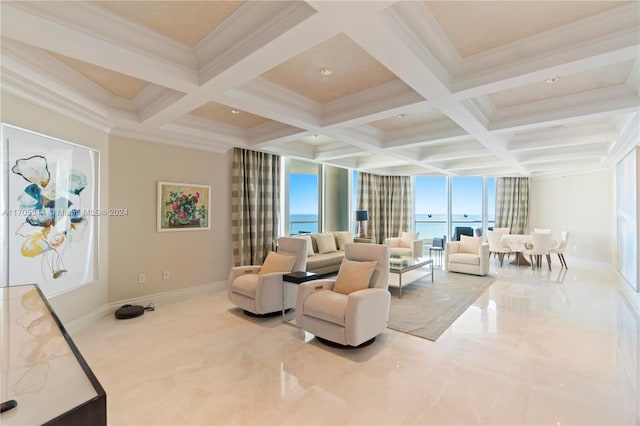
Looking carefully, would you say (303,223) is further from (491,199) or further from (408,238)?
(491,199)

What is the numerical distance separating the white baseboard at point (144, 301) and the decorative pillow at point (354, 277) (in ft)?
8.75

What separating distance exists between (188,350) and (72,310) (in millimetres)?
1626

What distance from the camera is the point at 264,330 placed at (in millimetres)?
3406

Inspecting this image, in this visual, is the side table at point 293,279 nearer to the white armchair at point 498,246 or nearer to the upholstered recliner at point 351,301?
the upholstered recliner at point 351,301

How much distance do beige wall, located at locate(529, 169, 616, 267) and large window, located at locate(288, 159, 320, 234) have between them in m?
7.01

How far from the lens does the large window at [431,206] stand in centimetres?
1027

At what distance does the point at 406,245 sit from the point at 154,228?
5673 mm

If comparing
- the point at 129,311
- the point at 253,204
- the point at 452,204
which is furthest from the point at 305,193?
the point at 452,204

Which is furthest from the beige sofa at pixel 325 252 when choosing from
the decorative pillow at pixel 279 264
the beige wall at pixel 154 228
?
the beige wall at pixel 154 228

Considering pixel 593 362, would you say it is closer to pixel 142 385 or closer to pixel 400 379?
pixel 400 379

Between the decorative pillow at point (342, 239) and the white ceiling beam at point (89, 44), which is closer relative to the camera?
the white ceiling beam at point (89, 44)

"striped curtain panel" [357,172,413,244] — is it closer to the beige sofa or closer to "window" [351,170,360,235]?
"window" [351,170,360,235]

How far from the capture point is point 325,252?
655 cm

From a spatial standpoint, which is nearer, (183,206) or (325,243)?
(183,206)
